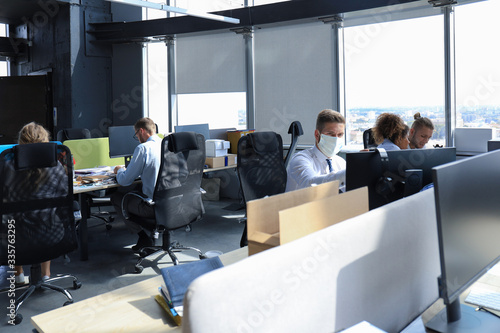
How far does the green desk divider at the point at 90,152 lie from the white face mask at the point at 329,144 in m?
3.23

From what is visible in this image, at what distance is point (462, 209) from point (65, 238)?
8.88ft

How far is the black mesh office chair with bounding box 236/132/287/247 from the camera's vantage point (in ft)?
13.2

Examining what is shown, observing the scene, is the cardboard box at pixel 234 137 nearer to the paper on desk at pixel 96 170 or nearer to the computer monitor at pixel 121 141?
the computer monitor at pixel 121 141

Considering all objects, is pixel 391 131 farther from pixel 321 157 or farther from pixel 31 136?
pixel 31 136

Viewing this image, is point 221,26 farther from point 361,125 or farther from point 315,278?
point 315,278

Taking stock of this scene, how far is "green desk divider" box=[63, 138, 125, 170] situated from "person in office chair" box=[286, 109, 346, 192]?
10.2ft

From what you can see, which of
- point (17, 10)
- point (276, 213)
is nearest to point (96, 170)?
point (276, 213)

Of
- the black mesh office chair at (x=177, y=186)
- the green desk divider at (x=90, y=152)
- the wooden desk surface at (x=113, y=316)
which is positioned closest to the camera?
the wooden desk surface at (x=113, y=316)

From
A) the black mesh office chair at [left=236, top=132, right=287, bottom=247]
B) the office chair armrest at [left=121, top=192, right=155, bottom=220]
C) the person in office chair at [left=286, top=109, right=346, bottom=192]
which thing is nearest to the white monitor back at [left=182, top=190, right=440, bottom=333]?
the person in office chair at [left=286, top=109, right=346, bottom=192]

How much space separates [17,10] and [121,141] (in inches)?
178

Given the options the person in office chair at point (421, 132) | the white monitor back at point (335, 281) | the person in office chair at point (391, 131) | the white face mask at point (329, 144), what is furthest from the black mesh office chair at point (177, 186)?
the white monitor back at point (335, 281)

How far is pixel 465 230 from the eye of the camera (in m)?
1.36

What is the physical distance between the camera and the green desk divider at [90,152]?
521 cm

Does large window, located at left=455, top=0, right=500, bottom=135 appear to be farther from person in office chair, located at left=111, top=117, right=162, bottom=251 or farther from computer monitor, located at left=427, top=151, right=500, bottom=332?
computer monitor, located at left=427, top=151, right=500, bottom=332
